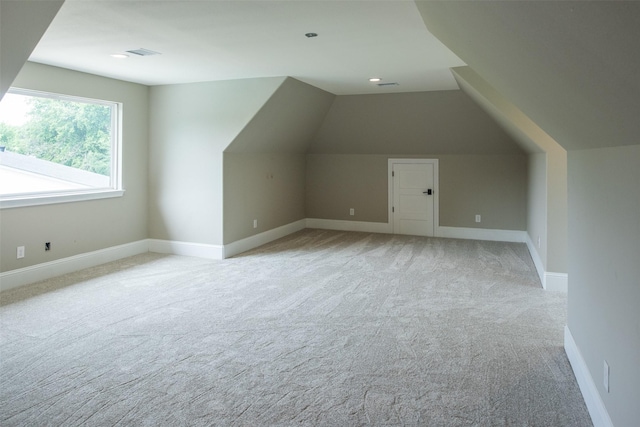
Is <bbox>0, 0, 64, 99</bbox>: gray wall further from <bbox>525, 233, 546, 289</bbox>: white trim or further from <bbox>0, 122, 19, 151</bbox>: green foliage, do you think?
<bbox>525, 233, 546, 289</bbox>: white trim

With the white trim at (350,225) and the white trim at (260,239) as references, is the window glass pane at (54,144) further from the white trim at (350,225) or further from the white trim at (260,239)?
the white trim at (350,225)

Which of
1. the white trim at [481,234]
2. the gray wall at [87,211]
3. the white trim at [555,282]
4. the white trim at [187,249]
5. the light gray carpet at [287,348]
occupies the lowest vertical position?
the light gray carpet at [287,348]

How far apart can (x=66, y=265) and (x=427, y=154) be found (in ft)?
18.1

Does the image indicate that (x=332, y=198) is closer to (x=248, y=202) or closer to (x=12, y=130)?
(x=248, y=202)

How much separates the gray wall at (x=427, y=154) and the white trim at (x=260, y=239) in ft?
2.67

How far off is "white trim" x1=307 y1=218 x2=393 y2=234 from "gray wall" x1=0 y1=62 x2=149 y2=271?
3.20 meters

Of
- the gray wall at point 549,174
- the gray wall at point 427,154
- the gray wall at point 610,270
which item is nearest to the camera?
the gray wall at point 610,270

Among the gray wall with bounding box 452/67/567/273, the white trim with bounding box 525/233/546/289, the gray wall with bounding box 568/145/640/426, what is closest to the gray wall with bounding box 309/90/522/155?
the white trim with bounding box 525/233/546/289

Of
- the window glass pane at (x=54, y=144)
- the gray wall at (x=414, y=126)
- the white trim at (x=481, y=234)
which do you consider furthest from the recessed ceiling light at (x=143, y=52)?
the white trim at (x=481, y=234)

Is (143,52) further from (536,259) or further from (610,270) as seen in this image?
(536,259)

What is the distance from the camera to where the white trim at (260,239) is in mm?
6169

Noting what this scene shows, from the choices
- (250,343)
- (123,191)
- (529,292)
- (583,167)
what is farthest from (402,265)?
(123,191)

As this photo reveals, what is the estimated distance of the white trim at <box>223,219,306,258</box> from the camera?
6169 millimetres

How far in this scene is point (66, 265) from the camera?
522 cm
